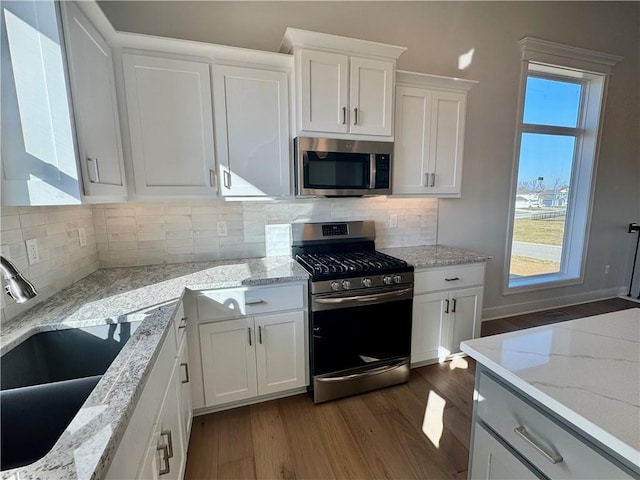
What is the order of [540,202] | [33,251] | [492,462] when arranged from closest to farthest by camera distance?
[492,462], [33,251], [540,202]

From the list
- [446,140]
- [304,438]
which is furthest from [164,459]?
[446,140]

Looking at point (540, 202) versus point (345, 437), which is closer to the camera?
point (345, 437)

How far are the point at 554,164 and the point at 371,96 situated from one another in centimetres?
275

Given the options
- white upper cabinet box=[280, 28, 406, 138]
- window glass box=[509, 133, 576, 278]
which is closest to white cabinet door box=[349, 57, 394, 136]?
white upper cabinet box=[280, 28, 406, 138]

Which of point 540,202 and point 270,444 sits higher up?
point 540,202

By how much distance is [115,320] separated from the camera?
127 cm

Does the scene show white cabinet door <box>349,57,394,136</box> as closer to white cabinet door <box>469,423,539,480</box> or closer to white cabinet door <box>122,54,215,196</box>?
white cabinet door <box>122,54,215,196</box>

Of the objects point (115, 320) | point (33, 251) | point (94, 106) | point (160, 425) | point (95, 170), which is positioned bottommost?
point (160, 425)

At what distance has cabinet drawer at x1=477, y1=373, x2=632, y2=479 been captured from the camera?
0.71 m

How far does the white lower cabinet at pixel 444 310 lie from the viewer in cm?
233

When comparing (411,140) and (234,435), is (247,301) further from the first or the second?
(411,140)

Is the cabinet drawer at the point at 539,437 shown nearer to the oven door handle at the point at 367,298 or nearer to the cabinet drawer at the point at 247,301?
the oven door handle at the point at 367,298

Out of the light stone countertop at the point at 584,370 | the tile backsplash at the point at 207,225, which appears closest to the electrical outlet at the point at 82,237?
the tile backsplash at the point at 207,225

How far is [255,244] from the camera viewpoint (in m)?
2.38
